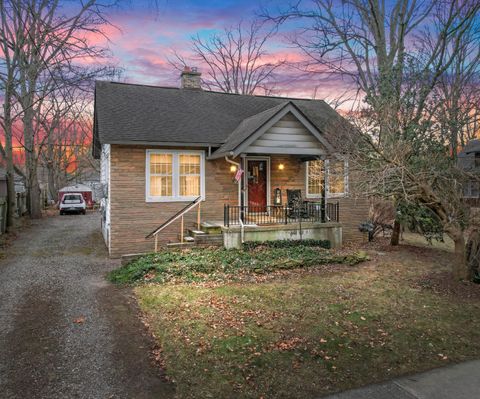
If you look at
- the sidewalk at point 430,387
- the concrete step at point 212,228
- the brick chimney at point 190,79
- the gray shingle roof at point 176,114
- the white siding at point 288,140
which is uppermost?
the brick chimney at point 190,79

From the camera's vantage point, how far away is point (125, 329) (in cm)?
607

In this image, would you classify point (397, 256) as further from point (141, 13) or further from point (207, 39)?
point (207, 39)

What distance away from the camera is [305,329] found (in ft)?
19.4

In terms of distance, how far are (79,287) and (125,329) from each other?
10.5 feet

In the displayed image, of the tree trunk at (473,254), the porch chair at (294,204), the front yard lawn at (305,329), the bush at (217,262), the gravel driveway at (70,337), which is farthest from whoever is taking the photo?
the porch chair at (294,204)

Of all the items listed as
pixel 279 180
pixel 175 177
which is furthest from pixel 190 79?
pixel 279 180

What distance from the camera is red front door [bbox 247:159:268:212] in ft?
46.5

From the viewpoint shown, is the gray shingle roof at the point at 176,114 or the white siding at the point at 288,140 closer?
the white siding at the point at 288,140

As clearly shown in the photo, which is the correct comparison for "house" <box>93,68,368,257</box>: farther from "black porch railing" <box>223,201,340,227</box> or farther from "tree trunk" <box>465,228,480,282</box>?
"tree trunk" <box>465,228,480,282</box>

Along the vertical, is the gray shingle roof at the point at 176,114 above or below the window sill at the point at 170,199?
above

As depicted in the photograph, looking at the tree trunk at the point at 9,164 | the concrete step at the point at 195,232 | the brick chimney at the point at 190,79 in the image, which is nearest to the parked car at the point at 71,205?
the tree trunk at the point at 9,164

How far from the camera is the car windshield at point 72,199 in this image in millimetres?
28172

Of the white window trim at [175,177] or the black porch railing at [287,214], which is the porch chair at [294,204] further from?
the white window trim at [175,177]

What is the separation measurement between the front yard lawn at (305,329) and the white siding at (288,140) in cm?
455
